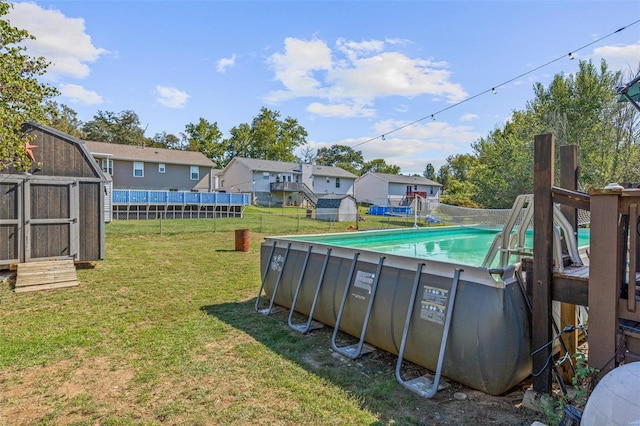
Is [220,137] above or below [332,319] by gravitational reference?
above

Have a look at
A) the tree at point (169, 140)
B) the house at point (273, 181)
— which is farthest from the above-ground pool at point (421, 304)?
the tree at point (169, 140)

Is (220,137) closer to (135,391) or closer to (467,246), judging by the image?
(467,246)

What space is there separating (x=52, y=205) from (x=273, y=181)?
3049 cm

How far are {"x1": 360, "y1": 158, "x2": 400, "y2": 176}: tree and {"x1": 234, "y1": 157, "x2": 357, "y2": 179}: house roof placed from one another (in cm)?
2252

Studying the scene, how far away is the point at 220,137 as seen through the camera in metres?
44.8

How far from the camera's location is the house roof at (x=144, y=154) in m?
25.6

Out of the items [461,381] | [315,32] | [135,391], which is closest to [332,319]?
[461,381]

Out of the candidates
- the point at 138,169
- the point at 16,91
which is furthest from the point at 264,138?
the point at 16,91

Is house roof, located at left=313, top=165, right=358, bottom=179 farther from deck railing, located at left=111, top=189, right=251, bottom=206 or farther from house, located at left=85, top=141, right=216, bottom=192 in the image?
deck railing, located at left=111, top=189, right=251, bottom=206

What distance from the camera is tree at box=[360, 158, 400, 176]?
2525 inches

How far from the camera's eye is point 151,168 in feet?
90.5

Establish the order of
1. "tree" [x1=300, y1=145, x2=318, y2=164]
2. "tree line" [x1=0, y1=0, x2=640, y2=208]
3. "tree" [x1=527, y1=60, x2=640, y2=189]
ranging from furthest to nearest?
"tree" [x1=300, y1=145, x2=318, y2=164], "tree" [x1=527, y1=60, x2=640, y2=189], "tree line" [x1=0, y1=0, x2=640, y2=208]

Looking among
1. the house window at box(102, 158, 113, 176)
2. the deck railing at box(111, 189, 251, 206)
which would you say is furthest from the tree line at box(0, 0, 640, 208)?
the deck railing at box(111, 189, 251, 206)

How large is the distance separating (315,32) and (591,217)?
1225 centimetres
